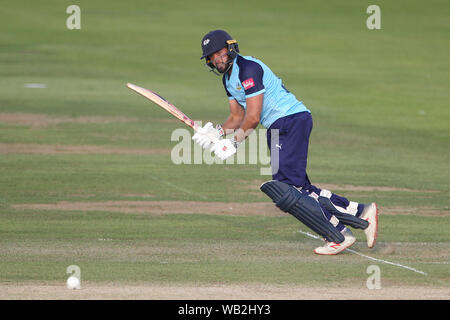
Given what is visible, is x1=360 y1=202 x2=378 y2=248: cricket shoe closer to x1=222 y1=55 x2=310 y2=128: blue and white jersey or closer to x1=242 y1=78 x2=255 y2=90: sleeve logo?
x1=222 y1=55 x2=310 y2=128: blue and white jersey

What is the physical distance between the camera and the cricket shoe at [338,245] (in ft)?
29.4

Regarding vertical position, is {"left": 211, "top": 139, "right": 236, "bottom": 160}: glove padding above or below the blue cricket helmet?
below

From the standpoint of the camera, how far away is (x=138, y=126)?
65.1 feet

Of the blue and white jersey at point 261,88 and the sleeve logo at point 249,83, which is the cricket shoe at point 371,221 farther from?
the sleeve logo at point 249,83

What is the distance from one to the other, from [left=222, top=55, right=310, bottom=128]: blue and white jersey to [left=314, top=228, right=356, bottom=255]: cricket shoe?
1.37m

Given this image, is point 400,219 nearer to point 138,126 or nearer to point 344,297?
point 344,297

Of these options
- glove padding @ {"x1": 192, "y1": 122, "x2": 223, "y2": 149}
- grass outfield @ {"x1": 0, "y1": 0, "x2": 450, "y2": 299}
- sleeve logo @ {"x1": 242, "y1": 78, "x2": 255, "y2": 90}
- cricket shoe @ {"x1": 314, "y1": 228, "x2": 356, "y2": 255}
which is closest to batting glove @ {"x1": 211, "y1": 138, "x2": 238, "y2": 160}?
glove padding @ {"x1": 192, "y1": 122, "x2": 223, "y2": 149}

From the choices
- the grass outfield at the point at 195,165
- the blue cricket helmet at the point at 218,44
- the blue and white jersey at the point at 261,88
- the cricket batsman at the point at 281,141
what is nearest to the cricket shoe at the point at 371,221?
the cricket batsman at the point at 281,141

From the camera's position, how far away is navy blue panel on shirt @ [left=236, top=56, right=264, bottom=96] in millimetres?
8688

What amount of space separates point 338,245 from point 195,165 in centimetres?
715

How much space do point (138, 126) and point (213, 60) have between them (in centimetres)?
1108

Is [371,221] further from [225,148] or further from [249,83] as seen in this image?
[249,83]

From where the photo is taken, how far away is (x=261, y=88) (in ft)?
28.6
